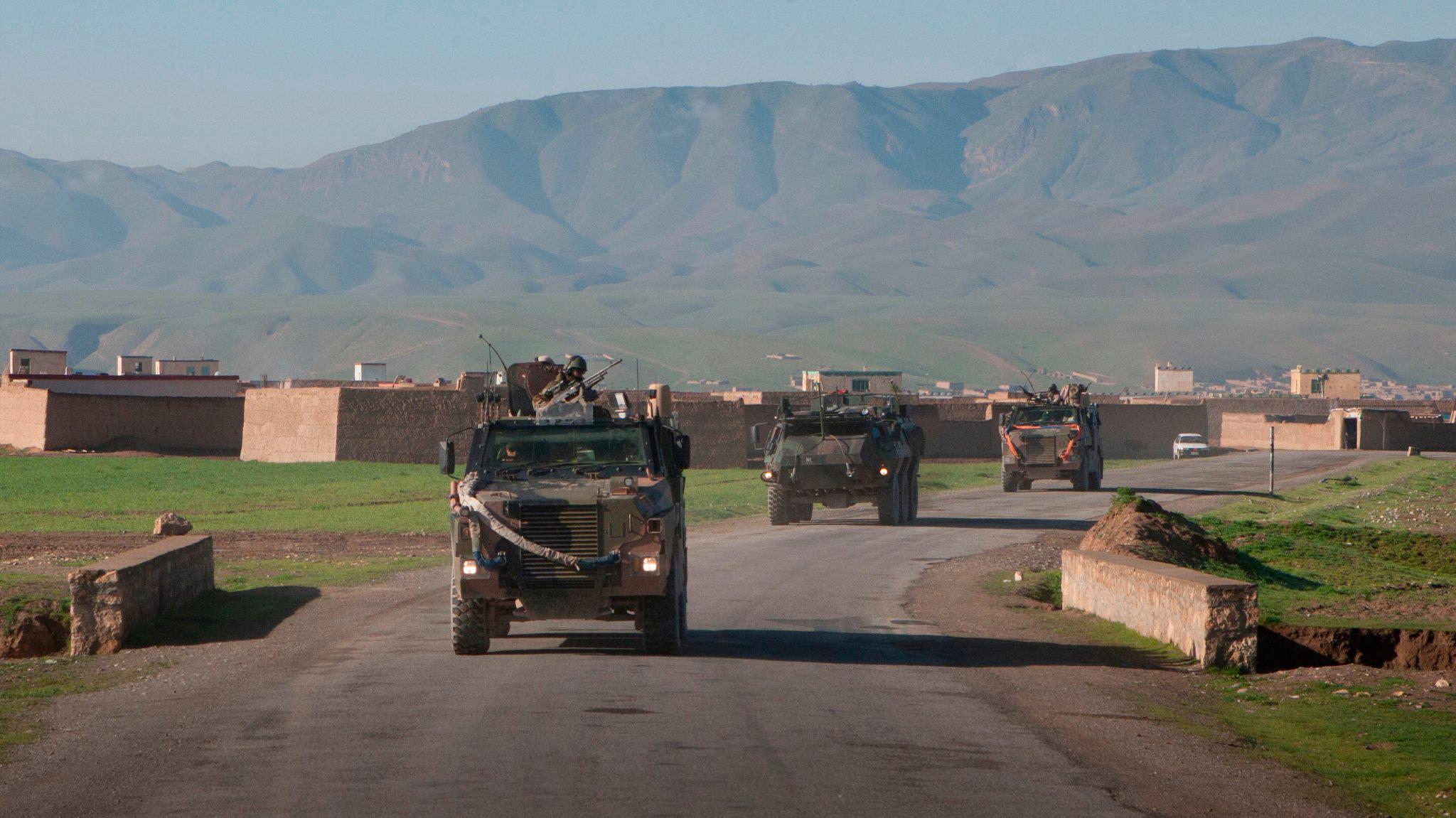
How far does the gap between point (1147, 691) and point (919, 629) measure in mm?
4248

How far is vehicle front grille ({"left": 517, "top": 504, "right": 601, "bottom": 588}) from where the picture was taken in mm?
14477

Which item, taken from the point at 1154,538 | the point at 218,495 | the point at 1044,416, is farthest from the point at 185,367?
the point at 1154,538

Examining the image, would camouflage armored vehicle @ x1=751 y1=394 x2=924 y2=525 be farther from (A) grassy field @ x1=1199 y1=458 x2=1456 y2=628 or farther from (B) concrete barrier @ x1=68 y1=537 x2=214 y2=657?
(B) concrete barrier @ x1=68 y1=537 x2=214 y2=657

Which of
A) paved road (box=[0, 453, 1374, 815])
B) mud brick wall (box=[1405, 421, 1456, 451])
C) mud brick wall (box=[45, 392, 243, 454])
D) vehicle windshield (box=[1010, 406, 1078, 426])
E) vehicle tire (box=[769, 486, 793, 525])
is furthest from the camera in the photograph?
mud brick wall (box=[1405, 421, 1456, 451])

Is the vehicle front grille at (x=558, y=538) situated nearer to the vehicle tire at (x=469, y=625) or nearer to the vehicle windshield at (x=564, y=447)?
the vehicle tire at (x=469, y=625)

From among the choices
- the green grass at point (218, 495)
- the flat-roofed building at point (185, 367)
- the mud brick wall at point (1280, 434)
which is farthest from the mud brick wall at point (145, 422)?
the flat-roofed building at point (185, 367)

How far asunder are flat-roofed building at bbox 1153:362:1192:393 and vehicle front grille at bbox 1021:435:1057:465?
136 metres

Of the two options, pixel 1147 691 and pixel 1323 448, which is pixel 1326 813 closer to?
pixel 1147 691

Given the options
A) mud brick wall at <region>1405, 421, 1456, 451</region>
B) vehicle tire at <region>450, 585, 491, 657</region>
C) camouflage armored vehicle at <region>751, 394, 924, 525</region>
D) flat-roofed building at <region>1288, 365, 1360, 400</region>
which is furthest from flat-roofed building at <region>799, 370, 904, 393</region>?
flat-roofed building at <region>1288, 365, 1360, 400</region>

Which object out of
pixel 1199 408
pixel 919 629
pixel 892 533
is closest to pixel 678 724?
pixel 919 629

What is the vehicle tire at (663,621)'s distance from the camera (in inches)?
587

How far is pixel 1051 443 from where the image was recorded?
43062mm

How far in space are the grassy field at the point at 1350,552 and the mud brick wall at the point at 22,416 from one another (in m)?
44.0

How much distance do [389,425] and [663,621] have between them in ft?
143
